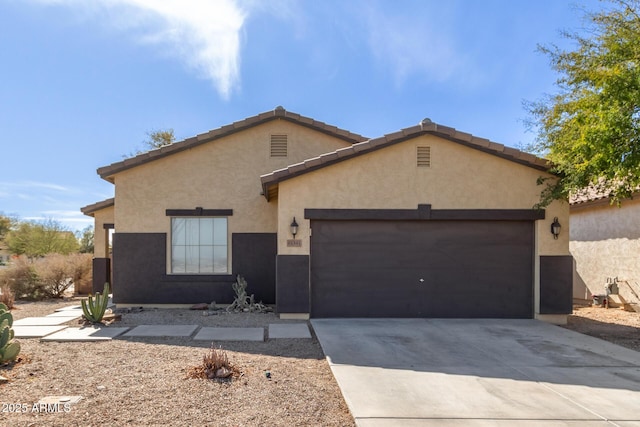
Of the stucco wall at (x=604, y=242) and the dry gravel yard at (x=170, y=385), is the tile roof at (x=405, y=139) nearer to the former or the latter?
the dry gravel yard at (x=170, y=385)

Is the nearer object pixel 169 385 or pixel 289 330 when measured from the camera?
pixel 169 385

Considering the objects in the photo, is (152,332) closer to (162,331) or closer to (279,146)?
(162,331)

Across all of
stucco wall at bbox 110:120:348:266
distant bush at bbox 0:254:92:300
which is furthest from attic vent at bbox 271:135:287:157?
distant bush at bbox 0:254:92:300

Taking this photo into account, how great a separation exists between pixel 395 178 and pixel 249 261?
494 centimetres

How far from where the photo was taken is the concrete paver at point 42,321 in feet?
32.3

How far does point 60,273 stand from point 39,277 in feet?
2.17

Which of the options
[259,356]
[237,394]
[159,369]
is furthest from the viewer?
[259,356]

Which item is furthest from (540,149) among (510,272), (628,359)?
(628,359)

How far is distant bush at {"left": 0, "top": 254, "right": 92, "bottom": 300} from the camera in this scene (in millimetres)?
15164

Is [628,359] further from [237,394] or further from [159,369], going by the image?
[159,369]

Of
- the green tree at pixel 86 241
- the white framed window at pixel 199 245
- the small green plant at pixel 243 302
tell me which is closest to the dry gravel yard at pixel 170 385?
the small green plant at pixel 243 302

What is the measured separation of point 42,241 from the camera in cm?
2595

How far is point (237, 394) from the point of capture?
5430 mm

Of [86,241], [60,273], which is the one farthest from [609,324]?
[86,241]
